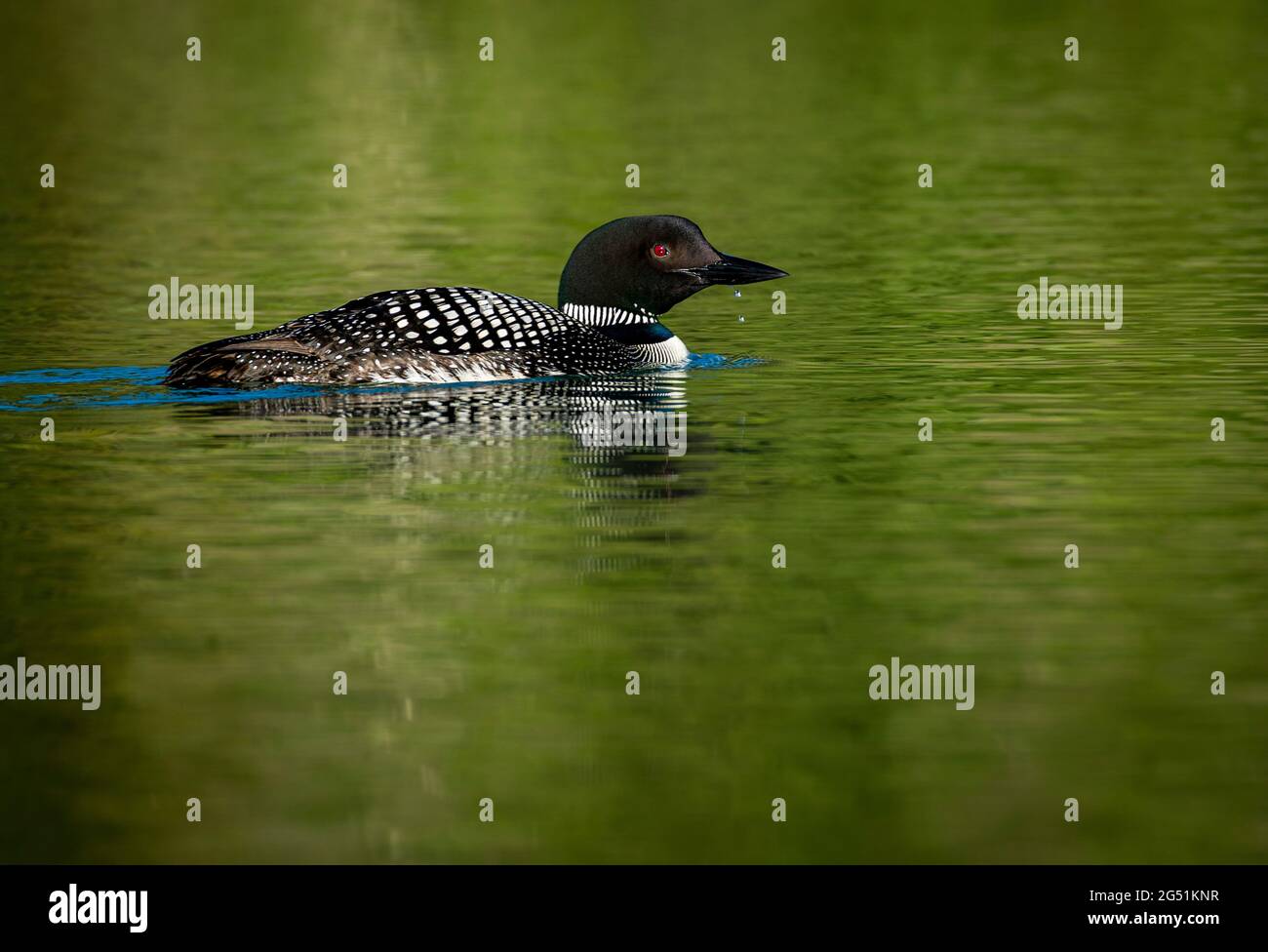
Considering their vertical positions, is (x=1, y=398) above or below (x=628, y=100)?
below

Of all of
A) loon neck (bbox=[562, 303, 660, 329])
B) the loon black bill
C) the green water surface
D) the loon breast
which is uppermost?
the loon black bill

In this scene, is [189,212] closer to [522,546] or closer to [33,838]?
[522,546]

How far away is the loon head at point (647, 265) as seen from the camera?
11797mm

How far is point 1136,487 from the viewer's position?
8.88 meters

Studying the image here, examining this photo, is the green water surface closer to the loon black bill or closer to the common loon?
the common loon

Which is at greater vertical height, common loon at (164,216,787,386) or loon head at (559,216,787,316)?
loon head at (559,216,787,316)

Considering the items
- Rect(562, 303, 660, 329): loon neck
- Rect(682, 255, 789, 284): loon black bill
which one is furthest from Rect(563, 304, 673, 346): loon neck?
Rect(682, 255, 789, 284): loon black bill

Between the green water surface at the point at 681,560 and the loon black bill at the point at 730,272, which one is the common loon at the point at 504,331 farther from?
the green water surface at the point at 681,560

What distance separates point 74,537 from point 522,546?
1.62 metres

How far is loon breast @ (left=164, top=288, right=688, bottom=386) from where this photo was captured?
10.9 meters

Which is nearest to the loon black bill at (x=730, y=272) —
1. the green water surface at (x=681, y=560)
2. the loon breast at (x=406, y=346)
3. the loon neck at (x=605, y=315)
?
the loon neck at (x=605, y=315)

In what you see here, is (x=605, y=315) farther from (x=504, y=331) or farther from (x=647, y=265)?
(x=504, y=331)

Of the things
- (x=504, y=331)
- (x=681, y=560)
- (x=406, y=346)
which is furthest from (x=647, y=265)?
(x=681, y=560)
